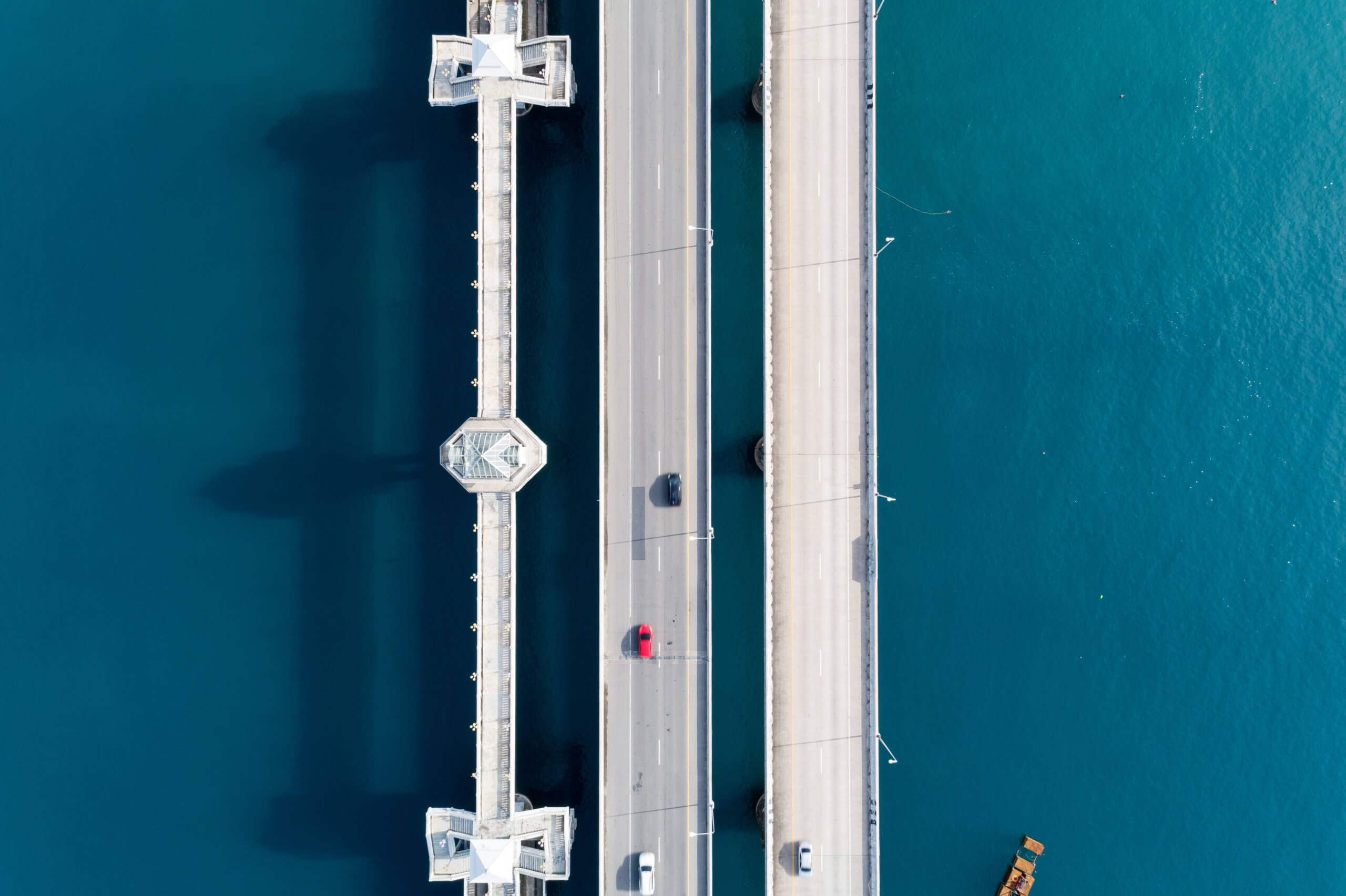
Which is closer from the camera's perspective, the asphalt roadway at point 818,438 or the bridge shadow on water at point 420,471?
the asphalt roadway at point 818,438

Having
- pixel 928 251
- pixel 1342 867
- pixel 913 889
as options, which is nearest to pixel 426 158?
pixel 928 251

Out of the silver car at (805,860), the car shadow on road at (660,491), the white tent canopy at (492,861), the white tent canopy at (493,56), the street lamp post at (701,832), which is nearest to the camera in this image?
the white tent canopy at (492,861)

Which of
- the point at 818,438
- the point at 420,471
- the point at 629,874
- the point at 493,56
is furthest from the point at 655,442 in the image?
the point at 629,874

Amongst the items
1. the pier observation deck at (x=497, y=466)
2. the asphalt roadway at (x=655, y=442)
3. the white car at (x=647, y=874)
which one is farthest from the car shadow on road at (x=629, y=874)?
the pier observation deck at (x=497, y=466)

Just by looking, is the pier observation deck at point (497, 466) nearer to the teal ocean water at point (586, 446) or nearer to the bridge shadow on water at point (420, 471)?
the bridge shadow on water at point (420, 471)

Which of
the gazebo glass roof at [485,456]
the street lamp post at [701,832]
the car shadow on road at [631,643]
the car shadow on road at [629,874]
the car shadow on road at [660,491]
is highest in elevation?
the gazebo glass roof at [485,456]

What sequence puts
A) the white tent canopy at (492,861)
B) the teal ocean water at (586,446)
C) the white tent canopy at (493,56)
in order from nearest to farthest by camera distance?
the white tent canopy at (492,861)
the white tent canopy at (493,56)
the teal ocean water at (586,446)

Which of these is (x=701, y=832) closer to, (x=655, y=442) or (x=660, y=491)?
(x=660, y=491)
